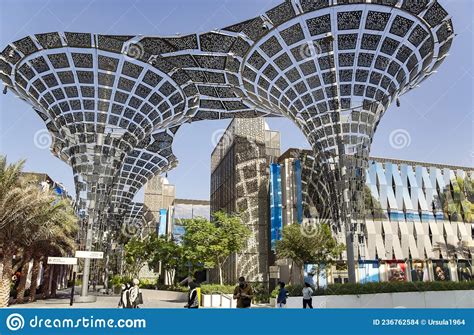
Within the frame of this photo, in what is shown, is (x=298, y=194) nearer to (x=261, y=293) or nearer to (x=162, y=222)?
(x=261, y=293)

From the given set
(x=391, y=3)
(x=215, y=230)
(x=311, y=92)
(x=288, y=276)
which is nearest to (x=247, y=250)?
(x=288, y=276)

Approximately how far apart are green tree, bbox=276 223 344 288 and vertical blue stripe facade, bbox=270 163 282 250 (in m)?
6.34

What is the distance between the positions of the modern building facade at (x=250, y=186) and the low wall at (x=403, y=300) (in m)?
18.3

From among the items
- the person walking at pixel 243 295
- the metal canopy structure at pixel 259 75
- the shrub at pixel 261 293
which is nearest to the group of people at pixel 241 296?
the person walking at pixel 243 295

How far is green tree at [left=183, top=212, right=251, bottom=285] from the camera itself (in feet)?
93.4

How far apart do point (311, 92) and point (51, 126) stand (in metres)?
21.8

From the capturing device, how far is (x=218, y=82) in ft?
89.2

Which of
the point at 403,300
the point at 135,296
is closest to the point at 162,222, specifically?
the point at 403,300

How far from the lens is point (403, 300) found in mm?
16156

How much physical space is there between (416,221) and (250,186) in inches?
768

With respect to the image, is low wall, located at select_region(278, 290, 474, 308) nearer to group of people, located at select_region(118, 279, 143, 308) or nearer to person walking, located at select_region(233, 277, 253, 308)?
person walking, located at select_region(233, 277, 253, 308)

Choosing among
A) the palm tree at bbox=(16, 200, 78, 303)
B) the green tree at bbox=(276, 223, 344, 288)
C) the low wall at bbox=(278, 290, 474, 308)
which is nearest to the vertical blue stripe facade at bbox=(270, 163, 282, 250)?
the green tree at bbox=(276, 223, 344, 288)
